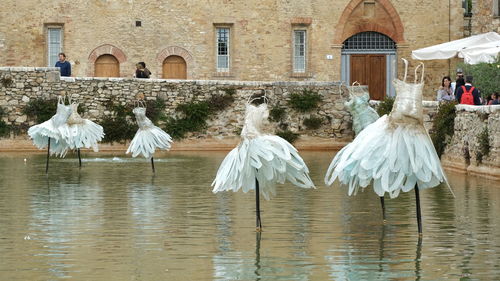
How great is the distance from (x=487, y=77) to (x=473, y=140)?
672 cm

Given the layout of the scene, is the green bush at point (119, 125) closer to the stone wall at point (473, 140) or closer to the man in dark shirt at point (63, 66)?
the man in dark shirt at point (63, 66)

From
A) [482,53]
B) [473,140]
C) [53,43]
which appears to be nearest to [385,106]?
[482,53]

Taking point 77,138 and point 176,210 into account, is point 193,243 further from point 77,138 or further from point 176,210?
point 77,138

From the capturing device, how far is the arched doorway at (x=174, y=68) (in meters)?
44.9

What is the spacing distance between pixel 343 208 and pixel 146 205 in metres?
3.06

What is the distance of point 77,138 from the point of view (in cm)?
2720

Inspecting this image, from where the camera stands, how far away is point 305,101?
124ft

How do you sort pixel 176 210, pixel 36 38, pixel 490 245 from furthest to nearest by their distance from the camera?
1. pixel 36 38
2. pixel 176 210
3. pixel 490 245

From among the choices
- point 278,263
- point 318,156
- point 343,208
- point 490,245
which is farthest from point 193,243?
point 318,156

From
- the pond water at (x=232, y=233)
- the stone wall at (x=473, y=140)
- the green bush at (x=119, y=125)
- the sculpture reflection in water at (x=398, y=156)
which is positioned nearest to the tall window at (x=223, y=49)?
the green bush at (x=119, y=125)

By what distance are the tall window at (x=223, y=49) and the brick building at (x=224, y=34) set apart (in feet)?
0.12

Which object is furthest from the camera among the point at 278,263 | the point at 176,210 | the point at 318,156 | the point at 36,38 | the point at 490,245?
the point at 36,38

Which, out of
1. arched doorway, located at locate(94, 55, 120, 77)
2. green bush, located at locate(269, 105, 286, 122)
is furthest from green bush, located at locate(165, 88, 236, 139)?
arched doorway, located at locate(94, 55, 120, 77)

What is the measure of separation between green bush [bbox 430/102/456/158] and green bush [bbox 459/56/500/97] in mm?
3732
